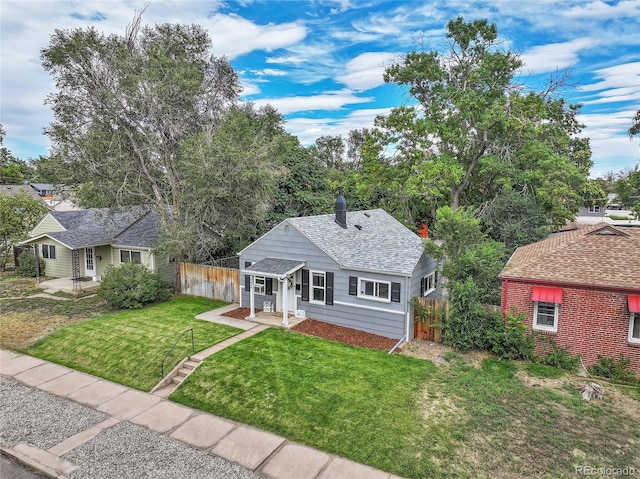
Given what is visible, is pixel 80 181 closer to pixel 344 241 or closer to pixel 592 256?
pixel 344 241

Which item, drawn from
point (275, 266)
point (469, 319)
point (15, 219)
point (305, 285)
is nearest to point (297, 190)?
point (275, 266)

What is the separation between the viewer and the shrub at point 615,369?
423 inches

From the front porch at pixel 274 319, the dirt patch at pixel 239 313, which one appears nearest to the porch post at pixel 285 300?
the front porch at pixel 274 319

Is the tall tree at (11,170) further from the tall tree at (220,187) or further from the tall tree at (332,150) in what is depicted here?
the tall tree at (220,187)

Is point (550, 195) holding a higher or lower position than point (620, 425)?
higher

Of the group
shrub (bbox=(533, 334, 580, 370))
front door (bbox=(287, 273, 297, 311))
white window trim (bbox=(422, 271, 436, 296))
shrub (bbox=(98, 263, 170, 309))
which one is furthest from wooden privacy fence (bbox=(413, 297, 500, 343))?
shrub (bbox=(98, 263, 170, 309))

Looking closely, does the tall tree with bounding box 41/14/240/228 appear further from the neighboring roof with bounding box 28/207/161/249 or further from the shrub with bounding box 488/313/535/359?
the shrub with bounding box 488/313/535/359

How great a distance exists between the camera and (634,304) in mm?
10367

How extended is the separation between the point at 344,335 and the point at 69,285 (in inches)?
683

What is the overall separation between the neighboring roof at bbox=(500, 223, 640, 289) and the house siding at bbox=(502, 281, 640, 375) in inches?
13.9

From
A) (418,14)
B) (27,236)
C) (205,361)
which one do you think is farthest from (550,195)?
(27,236)

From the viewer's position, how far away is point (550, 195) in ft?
69.9

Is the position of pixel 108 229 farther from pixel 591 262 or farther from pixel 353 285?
pixel 591 262

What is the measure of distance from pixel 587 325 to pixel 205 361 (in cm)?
1152
